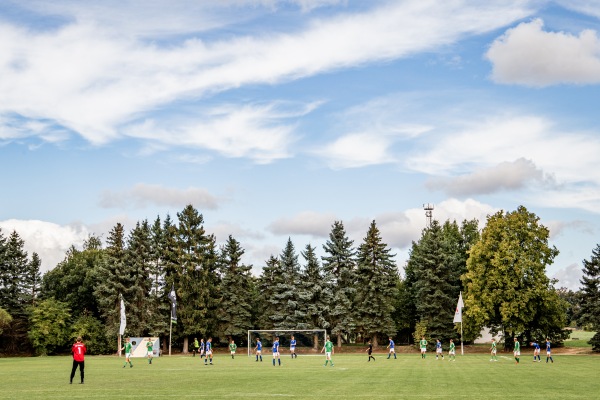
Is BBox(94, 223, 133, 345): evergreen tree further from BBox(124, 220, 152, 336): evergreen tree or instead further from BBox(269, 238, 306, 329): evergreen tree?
BBox(269, 238, 306, 329): evergreen tree

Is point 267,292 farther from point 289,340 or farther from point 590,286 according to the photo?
point 590,286

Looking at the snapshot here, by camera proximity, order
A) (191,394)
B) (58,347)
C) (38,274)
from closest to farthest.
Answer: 1. (191,394)
2. (58,347)
3. (38,274)

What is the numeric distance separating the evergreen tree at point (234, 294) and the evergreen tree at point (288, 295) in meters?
3.60

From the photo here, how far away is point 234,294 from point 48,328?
22.6m

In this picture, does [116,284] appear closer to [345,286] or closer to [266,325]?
[266,325]

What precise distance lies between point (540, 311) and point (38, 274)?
72.7m

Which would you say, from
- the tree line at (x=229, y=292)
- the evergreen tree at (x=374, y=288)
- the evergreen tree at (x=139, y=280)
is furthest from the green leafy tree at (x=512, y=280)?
the evergreen tree at (x=139, y=280)

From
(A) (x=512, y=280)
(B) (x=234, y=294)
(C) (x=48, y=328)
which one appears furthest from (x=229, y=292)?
(A) (x=512, y=280)

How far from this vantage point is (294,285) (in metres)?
81.8

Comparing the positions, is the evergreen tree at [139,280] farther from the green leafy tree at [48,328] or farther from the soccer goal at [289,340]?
the soccer goal at [289,340]

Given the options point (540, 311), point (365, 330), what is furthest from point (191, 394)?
point (365, 330)

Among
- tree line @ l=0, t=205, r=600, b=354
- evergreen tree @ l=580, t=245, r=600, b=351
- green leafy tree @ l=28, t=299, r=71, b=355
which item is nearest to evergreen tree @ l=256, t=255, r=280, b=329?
tree line @ l=0, t=205, r=600, b=354

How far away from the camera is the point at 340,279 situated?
269ft

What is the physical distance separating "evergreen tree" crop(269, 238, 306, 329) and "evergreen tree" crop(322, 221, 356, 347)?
3966mm
